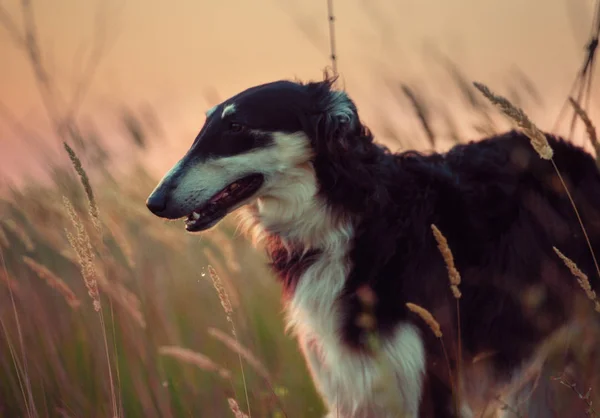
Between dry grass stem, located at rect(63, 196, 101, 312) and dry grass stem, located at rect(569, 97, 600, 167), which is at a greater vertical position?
dry grass stem, located at rect(63, 196, 101, 312)

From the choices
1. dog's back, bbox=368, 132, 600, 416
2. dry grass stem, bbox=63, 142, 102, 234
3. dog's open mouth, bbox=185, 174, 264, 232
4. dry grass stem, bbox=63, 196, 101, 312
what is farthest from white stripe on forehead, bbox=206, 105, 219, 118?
dry grass stem, bbox=63, 196, 101, 312

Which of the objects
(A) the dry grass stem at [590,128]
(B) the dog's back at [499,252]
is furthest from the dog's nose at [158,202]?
(A) the dry grass stem at [590,128]

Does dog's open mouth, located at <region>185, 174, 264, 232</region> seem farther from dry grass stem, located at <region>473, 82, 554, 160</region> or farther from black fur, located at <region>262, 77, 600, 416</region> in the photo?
dry grass stem, located at <region>473, 82, 554, 160</region>

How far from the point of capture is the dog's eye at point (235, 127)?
3.32m

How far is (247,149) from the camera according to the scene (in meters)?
3.28

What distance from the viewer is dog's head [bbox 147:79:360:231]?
10.3 feet

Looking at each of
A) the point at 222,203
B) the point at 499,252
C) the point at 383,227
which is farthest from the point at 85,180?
the point at 499,252

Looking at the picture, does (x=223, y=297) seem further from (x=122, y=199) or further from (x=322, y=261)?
(x=122, y=199)

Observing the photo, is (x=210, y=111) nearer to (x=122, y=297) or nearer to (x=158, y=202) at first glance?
(x=158, y=202)

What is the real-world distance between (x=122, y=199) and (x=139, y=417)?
1.12m

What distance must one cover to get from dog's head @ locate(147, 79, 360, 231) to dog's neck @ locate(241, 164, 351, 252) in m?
0.05

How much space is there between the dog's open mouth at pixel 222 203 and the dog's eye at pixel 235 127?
23 cm

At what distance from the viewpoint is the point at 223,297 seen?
2111mm

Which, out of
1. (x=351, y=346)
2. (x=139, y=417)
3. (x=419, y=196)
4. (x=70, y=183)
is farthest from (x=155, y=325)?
(x=419, y=196)
